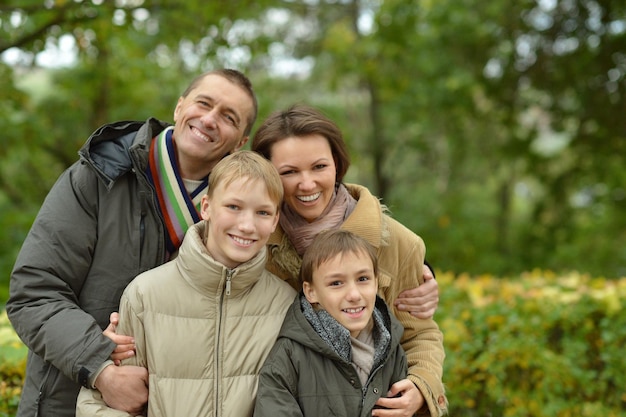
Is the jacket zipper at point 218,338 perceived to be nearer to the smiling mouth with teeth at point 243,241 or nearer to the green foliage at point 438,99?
the smiling mouth with teeth at point 243,241

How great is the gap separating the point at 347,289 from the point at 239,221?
0.50m

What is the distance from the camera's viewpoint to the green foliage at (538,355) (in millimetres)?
4535

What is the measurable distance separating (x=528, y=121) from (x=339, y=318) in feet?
30.8

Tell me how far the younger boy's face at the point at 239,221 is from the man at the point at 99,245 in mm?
315

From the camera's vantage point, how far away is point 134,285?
2.50 metres

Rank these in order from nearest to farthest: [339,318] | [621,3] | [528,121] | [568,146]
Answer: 1. [339,318]
2. [621,3]
3. [568,146]
4. [528,121]

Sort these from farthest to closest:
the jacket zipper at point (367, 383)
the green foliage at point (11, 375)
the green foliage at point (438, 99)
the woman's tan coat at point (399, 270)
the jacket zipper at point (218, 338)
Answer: the green foliage at point (438, 99) → the green foliage at point (11, 375) → the woman's tan coat at point (399, 270) → the jacket zipper at point (367, 383) → the jacket zipper at point (218, 338)

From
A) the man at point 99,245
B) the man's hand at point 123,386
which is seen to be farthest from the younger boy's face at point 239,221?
the man's hand at point 123,386

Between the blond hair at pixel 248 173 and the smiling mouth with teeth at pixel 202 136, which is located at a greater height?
the smiling mouth with teeth at pixel 202 136

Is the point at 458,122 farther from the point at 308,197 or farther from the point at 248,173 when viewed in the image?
the point at 248,173

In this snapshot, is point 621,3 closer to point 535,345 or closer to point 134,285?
point 535,345

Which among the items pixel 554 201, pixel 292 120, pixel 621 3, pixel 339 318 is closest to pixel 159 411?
pixel 339 318

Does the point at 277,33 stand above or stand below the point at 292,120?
above

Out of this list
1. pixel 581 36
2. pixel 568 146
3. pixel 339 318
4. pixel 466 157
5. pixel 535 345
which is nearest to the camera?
pixel 339 318
